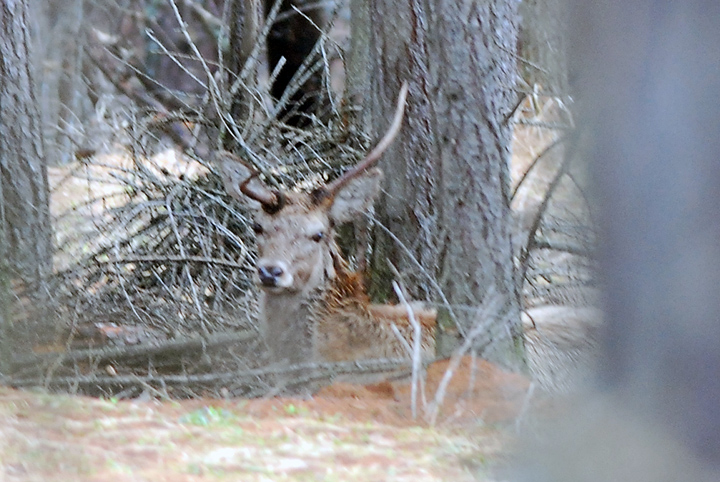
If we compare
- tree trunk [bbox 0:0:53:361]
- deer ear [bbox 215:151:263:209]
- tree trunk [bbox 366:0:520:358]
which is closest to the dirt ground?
tree trunk [bbox 366:0:520:358]

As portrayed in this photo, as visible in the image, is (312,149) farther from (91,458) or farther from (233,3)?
(91,458)

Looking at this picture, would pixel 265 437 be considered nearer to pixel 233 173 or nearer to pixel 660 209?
pixel 660 209

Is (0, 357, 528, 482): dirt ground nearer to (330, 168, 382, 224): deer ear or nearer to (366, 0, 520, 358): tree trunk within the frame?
(366, 0, 520, 358): tree trunk

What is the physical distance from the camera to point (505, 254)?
16.1 ft

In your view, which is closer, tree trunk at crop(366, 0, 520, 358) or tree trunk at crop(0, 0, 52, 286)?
tree trunk at crop(366, 0, 520, 358)

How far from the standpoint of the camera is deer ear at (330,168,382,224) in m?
5.67

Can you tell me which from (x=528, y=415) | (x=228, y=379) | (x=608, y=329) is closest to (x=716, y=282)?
(x=608, y=329)

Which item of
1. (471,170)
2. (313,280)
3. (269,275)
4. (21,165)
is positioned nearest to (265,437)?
(269,275)

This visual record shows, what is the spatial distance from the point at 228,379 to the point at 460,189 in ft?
5.56

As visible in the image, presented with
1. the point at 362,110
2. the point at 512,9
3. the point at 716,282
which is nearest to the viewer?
the point at 716,282

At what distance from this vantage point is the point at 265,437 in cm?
337

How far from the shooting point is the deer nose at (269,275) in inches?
209

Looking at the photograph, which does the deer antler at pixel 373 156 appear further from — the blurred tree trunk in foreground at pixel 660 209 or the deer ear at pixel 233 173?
the blurred tree trunk in foreground at pixel 660 209

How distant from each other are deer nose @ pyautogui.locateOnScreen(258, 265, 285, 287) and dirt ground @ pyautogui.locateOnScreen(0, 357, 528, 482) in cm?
107
